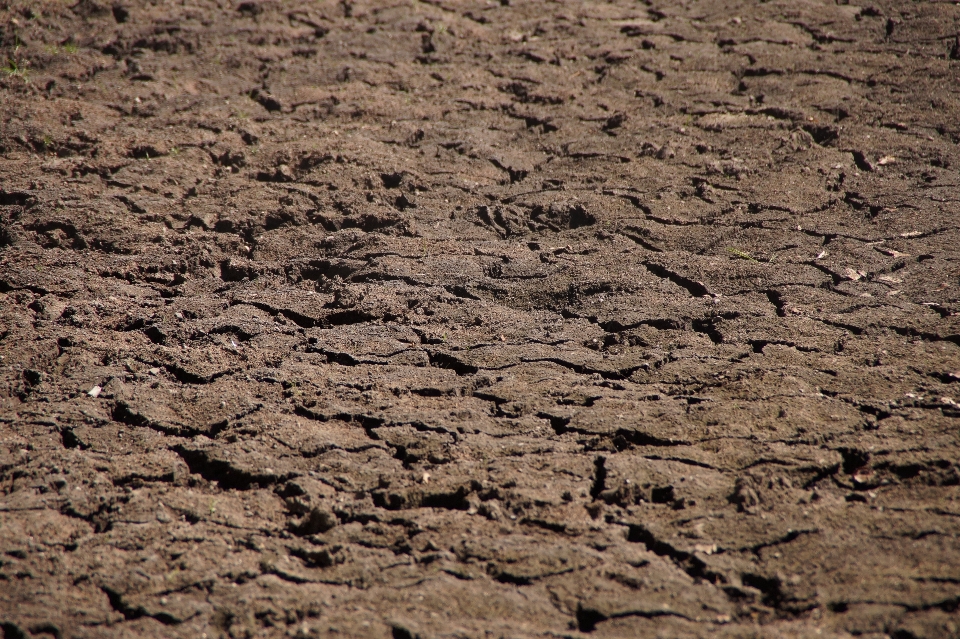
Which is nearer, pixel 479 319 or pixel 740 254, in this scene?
pixel 479 319

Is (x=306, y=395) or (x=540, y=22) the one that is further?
(x=540, y=22)

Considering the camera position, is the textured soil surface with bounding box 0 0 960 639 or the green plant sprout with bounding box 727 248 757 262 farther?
the green plant sprout with bounding box 727 248 757 262

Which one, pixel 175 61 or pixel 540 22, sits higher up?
pixel 540 22

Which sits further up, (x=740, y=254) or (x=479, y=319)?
(x=740, y=254)

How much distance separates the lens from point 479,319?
344cm

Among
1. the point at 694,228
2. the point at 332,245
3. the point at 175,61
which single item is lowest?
the point at 332,245

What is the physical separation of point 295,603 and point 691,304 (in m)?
2.13

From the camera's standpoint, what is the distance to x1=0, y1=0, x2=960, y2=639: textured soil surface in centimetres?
229

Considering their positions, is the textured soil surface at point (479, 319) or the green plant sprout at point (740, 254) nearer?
the textured soil surface at point (479, 319)

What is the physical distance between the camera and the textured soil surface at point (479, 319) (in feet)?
7.50

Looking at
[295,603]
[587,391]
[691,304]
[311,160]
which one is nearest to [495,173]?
[311,160]

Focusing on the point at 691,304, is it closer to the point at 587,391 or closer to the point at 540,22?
the point at 587,391

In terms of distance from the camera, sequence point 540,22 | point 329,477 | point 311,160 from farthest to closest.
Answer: point 540,22, point 311,160, point 329,477

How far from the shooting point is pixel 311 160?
4.36 meters
